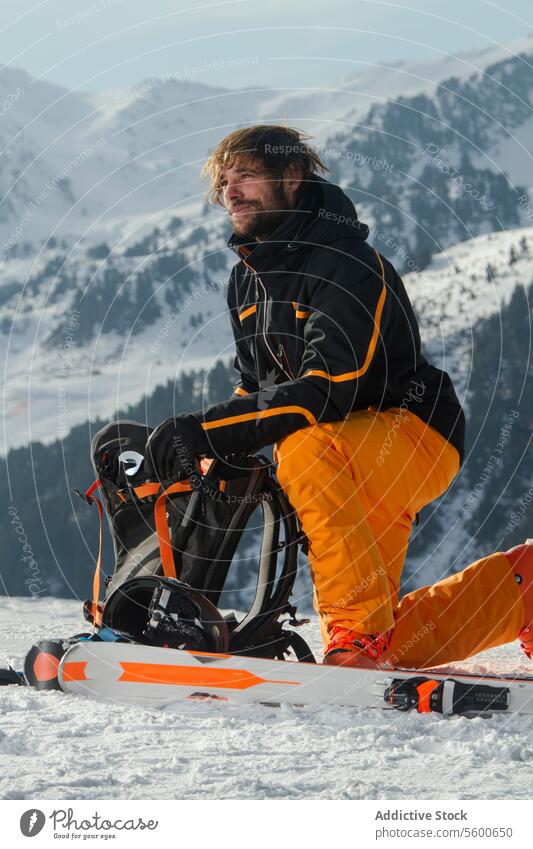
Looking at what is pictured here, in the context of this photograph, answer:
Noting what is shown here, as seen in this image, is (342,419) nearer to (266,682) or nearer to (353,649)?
(353,649)

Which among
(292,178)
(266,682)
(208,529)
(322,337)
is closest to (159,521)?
(208,529)

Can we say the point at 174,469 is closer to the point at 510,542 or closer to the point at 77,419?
the point at 510,542

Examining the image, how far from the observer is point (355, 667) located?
12.5 ft

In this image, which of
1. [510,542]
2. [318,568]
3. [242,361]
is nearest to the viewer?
[318,568]

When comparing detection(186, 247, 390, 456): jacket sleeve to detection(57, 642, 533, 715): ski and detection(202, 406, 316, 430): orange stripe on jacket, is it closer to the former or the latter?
detection(202, 406, 316, 430): orange stripe on jacket

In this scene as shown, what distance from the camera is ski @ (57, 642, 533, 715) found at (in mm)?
3621

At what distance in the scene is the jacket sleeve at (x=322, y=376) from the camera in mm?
3973

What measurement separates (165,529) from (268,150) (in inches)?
66.7

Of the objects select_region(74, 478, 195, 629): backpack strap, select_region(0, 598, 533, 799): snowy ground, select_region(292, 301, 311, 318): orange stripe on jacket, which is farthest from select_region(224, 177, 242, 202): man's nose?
select_region(0, 598, 533, 799): snowy ground

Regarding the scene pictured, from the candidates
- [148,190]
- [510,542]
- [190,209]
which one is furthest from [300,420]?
[190,209]

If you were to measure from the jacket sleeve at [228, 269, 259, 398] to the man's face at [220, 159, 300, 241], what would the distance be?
1.31ft

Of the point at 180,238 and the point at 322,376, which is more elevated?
the point at 180,238

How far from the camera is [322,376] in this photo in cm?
405
